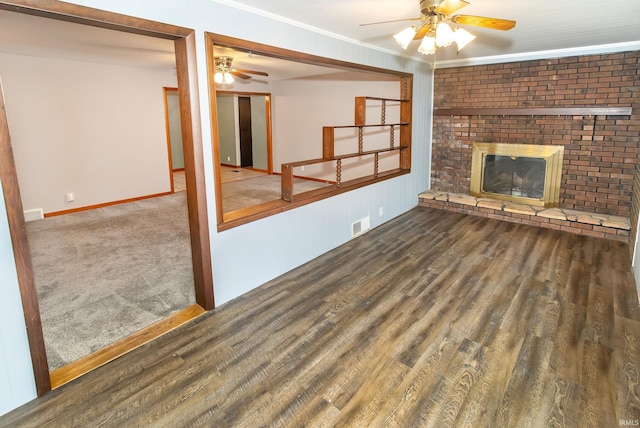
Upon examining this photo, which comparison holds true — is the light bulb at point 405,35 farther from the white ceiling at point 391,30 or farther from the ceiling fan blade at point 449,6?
the white ceiling at point 391,30

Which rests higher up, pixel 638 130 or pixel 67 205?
pixel 638 130

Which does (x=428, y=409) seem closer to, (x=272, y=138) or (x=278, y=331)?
(x=278, y=331)

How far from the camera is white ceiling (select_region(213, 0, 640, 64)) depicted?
2.75m

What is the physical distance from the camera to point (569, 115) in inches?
185

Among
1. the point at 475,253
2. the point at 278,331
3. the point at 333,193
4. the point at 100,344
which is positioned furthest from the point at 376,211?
the point at 100,344

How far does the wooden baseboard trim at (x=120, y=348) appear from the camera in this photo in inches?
84.7

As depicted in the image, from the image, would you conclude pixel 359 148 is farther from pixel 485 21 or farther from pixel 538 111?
pixel 538 111

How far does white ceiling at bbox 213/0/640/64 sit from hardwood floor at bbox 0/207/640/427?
224 centimetres

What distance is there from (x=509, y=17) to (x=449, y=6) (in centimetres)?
143

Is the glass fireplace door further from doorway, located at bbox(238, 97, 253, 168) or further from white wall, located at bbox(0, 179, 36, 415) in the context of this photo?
doorway, located at bbox(238, 97, 253, 168)

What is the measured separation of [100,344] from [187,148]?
4.72 ft

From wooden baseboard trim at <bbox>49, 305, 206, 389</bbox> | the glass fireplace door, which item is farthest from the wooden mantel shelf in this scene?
wooden baseboard trim at <bbox>49, 305, 206, 389</bbox>

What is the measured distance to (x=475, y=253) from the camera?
13.0 feet

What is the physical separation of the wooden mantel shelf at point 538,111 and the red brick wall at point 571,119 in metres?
0.08
